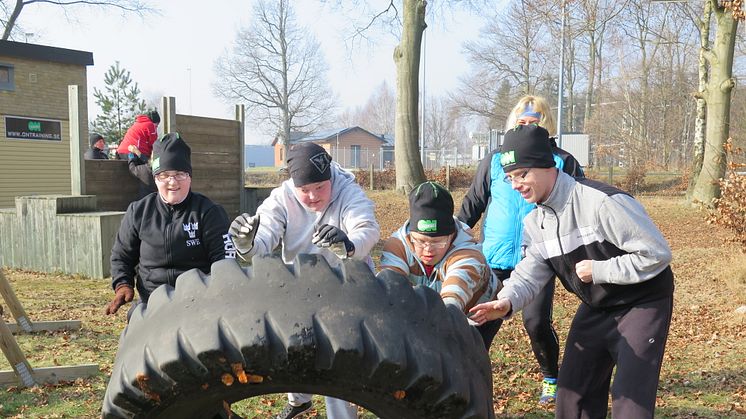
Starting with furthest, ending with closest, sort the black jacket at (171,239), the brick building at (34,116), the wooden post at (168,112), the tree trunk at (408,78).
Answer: the brick building at (34,116)
the tree trunk at (408,78)
the wooden post at (168,112)
the black jacket at (171,239)

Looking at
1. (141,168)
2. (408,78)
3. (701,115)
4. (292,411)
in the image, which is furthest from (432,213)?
(701,115)

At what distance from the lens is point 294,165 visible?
128 inches

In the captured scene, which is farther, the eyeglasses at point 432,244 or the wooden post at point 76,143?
the wooden post at point 76,143

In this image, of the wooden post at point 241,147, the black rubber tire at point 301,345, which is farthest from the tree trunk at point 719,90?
the black rubber tire at point 301,345

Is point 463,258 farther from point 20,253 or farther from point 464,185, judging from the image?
point 464,185

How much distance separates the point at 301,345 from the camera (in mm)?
1586

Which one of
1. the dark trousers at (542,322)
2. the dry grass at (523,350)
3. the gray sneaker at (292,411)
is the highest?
the dark trousers at (542,322)

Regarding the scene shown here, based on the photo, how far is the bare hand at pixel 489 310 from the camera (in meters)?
2.77

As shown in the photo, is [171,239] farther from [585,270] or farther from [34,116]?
[34,116]

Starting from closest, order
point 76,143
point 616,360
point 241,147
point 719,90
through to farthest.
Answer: point 616,360 < point 76,143 < point 241,147 < point 719,90

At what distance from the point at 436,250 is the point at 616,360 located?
0.95 m

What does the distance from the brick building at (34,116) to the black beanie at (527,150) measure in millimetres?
19155

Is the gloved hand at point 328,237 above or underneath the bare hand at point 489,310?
above

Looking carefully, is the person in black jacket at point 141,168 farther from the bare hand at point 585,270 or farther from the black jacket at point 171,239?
the bare hand at point 585,270
